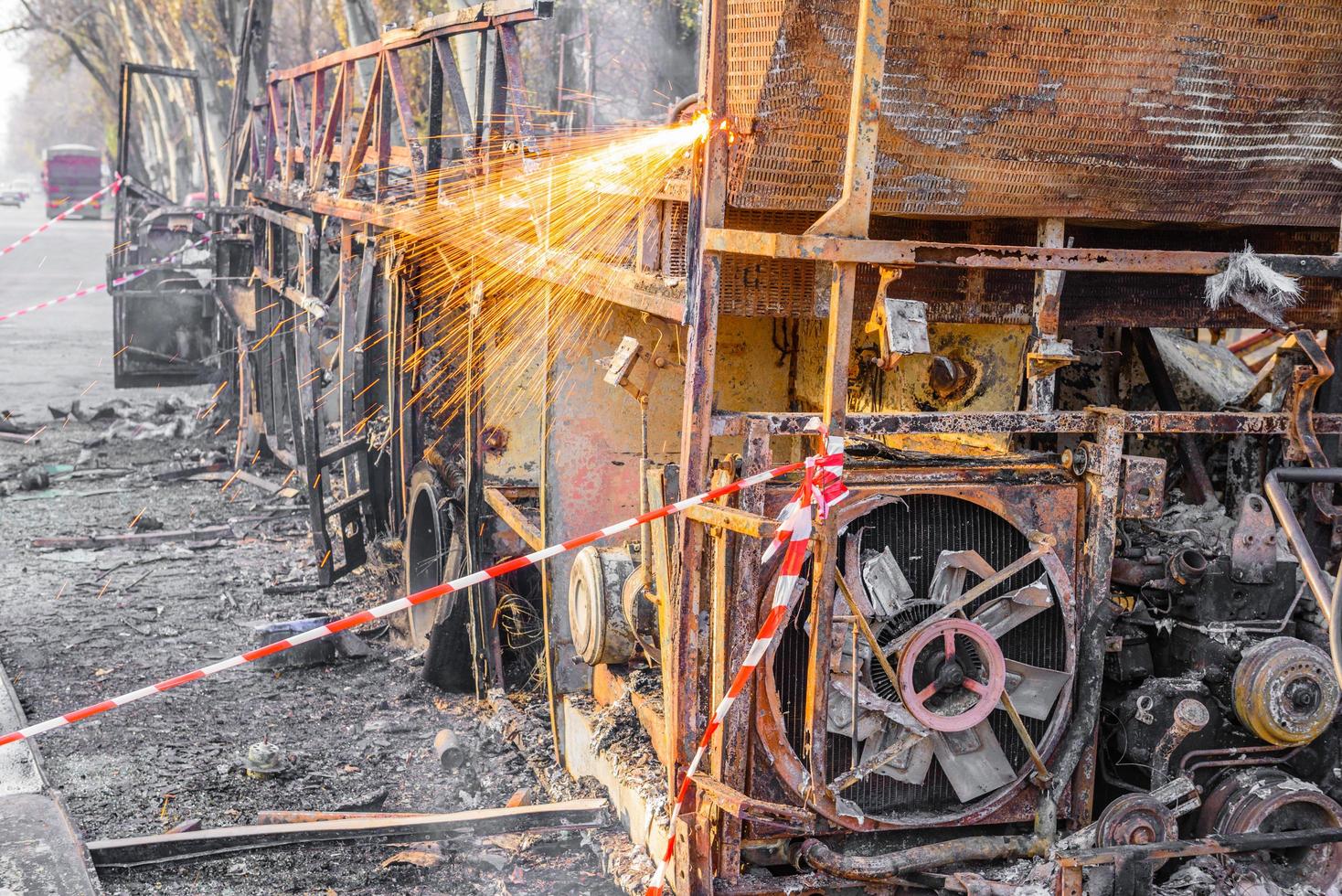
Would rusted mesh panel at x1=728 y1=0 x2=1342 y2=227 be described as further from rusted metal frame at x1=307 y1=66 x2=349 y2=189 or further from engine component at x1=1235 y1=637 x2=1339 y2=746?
rusted metal frame at x1=307 y1=66 x2=349 y2=189

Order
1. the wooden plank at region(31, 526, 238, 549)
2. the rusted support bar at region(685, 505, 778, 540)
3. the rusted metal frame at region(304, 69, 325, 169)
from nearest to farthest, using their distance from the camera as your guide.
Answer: the rusted support bar at region(685, 505, 778, 540) → the rusted metal frame at region(304, 69, 325, 169) → the wooden plank at region(31, 526, 238, 549)

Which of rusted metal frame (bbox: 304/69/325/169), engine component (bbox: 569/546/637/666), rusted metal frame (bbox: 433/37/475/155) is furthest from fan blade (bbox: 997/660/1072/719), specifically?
rusted metal frame (bbox: 304/69/325/169)

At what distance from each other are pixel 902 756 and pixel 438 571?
11.7 ft

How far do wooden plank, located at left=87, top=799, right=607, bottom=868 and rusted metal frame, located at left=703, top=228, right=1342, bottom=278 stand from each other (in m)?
2.36

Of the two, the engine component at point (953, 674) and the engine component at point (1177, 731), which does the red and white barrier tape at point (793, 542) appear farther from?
the engine component at point (1177, 731)

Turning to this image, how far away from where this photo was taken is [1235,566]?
13.4 ft

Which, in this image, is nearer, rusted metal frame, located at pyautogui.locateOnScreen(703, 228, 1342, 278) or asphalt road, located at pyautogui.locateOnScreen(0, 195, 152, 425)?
rusted metal frame, located at pyautogui.locateOnScreen(703, 228, 1342, 278)

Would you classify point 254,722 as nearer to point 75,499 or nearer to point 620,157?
point 620,157

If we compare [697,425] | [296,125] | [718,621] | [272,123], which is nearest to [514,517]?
[718,621]

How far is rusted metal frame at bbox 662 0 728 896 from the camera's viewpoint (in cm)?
354

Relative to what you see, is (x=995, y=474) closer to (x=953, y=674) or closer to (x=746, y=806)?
(x=953, y=674)

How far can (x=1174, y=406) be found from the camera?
4.96 meters

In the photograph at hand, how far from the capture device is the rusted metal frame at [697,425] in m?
3.54

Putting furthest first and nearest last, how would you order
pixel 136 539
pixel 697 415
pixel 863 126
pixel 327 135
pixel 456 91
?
pixel 136 539, pixel 327 135, pixel 456 91, pixel 697 415, pixel 863 126
